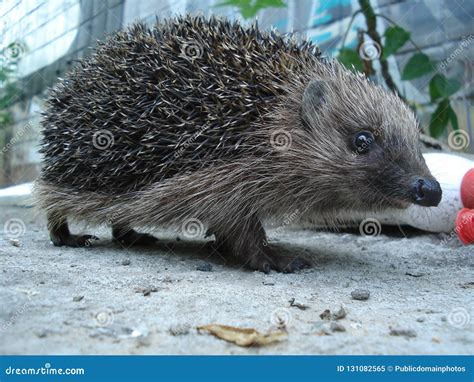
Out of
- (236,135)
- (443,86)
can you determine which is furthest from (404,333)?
(443,86)

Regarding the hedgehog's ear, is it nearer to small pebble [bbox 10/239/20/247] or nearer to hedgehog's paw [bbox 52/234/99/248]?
hedgehog's paw [bbox 52/234/99/248]

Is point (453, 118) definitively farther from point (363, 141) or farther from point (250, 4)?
point (363, 141)

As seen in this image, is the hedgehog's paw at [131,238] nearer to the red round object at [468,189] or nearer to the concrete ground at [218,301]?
the concrete ground at [218,301]

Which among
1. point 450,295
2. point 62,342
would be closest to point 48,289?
point 62,342

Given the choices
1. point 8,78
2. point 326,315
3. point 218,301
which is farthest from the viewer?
point 8,78
